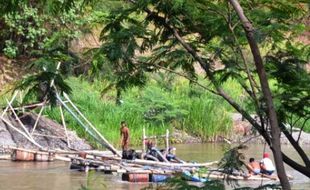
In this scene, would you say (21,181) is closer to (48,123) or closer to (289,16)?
(48,123)

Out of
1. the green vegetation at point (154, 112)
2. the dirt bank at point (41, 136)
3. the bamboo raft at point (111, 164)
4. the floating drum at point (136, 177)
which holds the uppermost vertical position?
the green vegetation at point (154, 112)

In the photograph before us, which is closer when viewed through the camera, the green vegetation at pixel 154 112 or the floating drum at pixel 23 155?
the floating drum at pixel 23 155

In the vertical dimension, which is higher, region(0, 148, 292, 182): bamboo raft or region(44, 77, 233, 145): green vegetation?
region(44, 77, 233, 145): green vegetation

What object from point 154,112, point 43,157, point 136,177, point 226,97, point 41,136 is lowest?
point 136,177

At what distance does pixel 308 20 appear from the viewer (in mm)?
5504

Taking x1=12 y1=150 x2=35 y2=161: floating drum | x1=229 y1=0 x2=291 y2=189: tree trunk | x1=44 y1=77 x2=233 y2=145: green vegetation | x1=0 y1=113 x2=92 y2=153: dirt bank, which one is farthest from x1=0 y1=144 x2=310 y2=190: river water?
x1=229 y1=0 x2=291 y2=189: tree trunk

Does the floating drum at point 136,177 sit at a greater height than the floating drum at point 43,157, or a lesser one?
lesser

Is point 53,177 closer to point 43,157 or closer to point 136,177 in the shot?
point 136,177

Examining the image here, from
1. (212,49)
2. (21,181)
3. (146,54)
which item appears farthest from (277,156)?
(21,181)

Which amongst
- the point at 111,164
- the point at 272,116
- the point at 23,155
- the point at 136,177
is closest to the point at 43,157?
the point at 23,155

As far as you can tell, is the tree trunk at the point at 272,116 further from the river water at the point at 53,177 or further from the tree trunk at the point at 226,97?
the river water at the point at 53,177

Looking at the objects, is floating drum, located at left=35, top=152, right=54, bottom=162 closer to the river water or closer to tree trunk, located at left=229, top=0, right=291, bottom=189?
the river water

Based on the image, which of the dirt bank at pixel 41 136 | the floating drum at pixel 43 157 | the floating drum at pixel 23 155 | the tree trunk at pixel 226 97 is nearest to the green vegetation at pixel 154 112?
the dirt bank at pixel 41 136

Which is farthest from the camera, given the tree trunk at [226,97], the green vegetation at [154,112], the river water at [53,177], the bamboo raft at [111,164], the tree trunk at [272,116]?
the green vegetation at [154,112]
